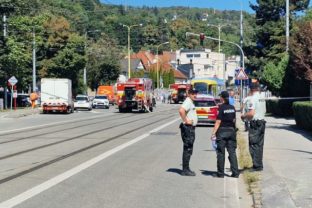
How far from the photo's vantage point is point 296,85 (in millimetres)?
39000

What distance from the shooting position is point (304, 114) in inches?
966

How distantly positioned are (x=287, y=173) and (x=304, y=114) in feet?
41.3

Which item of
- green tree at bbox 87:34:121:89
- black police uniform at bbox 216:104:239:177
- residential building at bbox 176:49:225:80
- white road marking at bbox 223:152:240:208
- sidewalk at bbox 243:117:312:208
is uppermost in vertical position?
residential building at bbox 176:49:225:80

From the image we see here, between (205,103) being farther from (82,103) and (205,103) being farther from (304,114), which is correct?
(82,103)

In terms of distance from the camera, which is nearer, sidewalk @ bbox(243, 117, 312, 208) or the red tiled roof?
sidewalk @ bbox(243, 117, 312, 208)

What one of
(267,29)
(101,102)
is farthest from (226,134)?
(101,102)

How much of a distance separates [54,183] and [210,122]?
21158 mm

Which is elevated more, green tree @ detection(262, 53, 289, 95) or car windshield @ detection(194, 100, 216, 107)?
green tree @ detection(262, 53, 289, 95)

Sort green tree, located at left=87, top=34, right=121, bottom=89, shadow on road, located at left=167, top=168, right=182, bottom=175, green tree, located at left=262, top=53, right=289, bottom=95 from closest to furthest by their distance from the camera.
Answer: shadow on road, located at left=167, top=168, right=182, bottom=175 < green tree, located at left=262, top=53, right=289, bottom=95 < green tree, located at left=87, top=34, right=121, bottom=89

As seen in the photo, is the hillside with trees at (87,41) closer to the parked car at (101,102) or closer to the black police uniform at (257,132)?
the parked car at (101,102)

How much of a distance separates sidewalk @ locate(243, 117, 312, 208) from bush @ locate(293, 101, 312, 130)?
175 centimetres

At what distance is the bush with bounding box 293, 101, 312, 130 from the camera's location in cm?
2326

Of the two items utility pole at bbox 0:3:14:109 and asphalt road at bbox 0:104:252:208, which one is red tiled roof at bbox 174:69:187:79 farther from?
asphalt road at bbox 0:104:252:208

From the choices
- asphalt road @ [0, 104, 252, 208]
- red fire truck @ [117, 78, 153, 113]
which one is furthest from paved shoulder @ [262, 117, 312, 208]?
red fire truck @ [117, 78, 153, 113]
